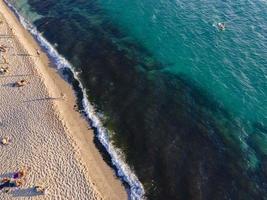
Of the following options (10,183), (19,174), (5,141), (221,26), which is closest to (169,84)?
(221,26)

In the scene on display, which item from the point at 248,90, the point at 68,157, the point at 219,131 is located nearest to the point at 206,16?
the point at 248,90

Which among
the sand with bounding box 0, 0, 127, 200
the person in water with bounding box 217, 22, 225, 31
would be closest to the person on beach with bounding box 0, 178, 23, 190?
the sand with bounding box 0, 0, 127, 200

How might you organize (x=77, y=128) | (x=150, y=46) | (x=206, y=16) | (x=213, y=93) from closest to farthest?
(x=77, y=128), (x=213, y=93), (x=150, y=46), (x=206, y=16)

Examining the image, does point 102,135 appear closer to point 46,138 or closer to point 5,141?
point 46,138

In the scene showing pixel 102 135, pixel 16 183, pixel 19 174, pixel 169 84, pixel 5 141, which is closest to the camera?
pixel 16 183

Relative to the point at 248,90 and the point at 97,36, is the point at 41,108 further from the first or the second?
the point at 248,90

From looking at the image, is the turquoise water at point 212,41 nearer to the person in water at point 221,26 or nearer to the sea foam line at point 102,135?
the person in water at point 221,26
